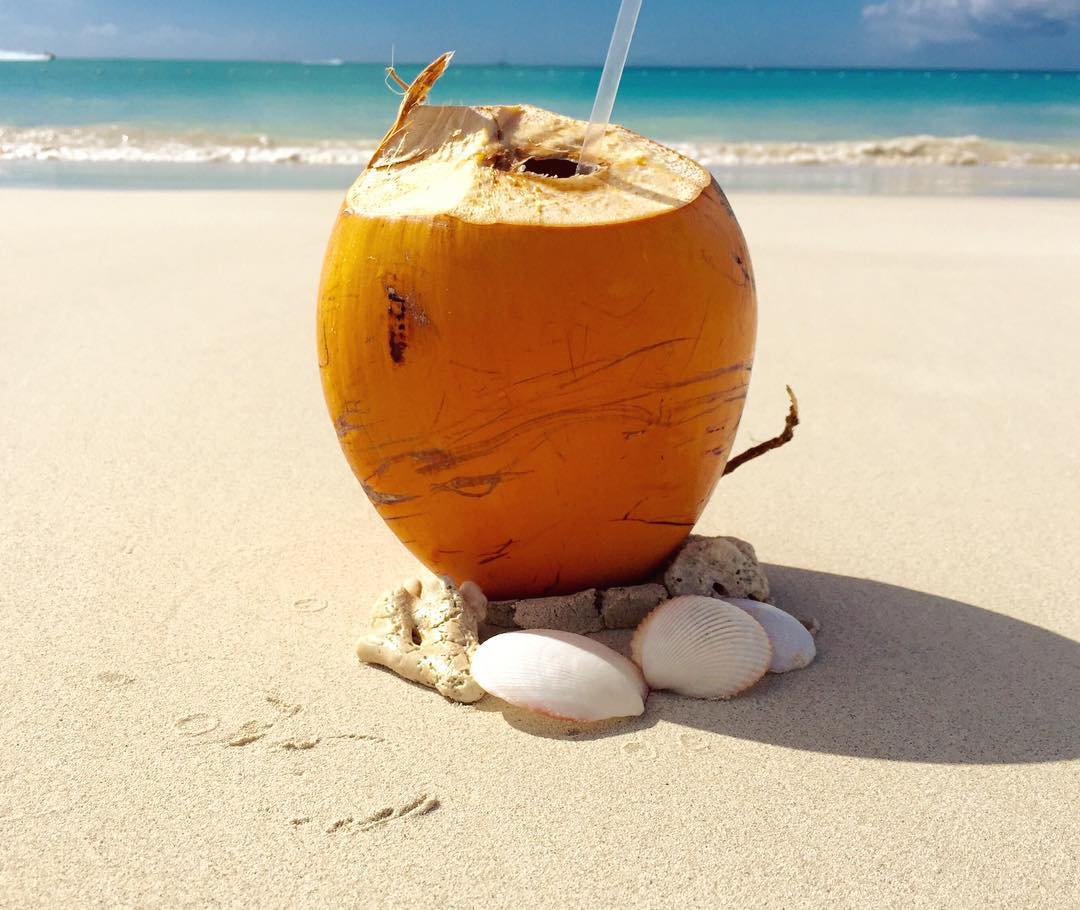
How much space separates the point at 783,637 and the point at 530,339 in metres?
0.88

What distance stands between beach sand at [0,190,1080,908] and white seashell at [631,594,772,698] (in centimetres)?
5

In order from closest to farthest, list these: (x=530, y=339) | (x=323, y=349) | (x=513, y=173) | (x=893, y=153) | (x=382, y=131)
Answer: (x=530, y=339) → (x=513, y=173) → (x=323, y=349) → (x=893, y=153) → (x=382, y=131)

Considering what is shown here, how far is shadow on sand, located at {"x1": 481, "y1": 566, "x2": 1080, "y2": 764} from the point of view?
2.30 m

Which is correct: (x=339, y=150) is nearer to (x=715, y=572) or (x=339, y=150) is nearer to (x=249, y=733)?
(x=715, y=572)

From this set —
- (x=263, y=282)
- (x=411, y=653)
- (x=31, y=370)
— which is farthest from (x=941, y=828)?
(x=263, y=282)

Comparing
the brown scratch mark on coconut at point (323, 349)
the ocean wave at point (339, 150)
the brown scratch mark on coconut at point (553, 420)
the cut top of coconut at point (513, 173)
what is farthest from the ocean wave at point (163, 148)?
the brown scratch mark on coconut at point (553, 420)

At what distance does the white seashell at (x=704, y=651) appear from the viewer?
2395 millimetres

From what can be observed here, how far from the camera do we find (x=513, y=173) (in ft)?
7.73

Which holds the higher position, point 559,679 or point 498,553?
point 498,553

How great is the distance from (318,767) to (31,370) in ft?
10.6

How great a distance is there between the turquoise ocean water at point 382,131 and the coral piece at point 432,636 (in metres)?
3.65

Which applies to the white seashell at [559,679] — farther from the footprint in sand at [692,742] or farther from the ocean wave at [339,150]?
the ocean wave at [339,150]

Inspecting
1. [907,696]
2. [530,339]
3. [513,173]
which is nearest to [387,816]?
[530,339]

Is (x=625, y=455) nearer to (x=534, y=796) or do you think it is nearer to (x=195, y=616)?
(x=534, y=796)
